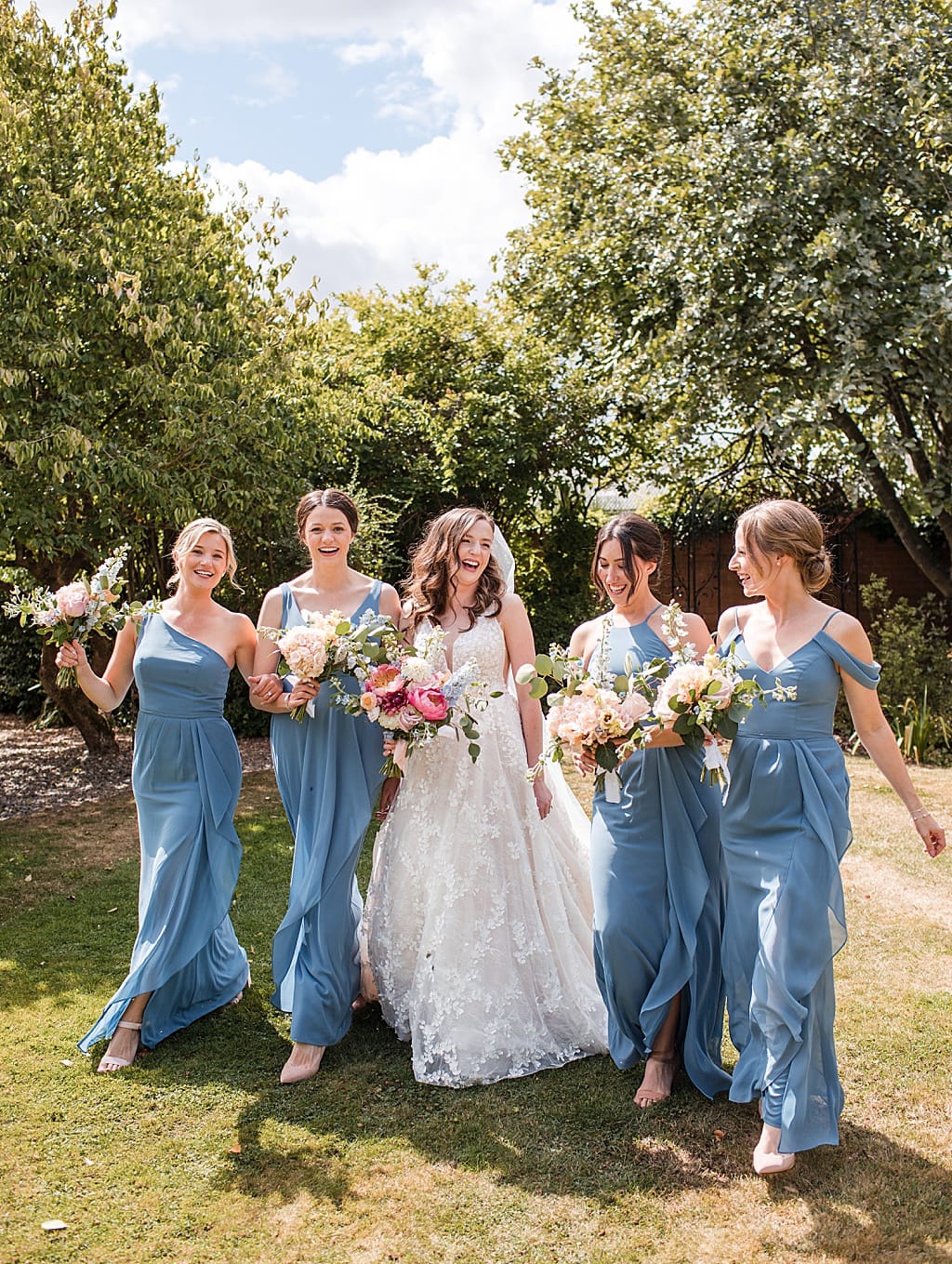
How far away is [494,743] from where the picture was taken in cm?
454

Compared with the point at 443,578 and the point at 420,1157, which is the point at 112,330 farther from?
the point at 420,1157

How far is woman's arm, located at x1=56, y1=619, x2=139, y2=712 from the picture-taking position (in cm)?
461

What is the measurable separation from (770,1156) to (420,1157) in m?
1.15

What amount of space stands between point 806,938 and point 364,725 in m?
1.96

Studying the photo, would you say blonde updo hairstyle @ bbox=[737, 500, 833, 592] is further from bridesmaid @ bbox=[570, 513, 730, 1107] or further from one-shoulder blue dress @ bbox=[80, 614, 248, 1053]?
one-shoulder blue dress @ bbox=[80, 614, 248, 1053]

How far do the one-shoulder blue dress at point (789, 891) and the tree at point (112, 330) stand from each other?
6.29 metres

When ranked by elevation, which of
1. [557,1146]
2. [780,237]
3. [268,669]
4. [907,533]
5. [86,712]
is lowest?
[557,1146]

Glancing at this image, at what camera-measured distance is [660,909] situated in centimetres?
402

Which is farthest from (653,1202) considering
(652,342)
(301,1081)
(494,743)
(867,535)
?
(867,535)

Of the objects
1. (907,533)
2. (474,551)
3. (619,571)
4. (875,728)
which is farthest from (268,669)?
(907,533)

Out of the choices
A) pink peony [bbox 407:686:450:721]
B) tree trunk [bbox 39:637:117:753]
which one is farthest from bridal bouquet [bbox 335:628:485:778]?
tree trunk [bbox 39:637:117:753]

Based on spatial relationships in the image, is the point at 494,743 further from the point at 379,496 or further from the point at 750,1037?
the point at 379,496

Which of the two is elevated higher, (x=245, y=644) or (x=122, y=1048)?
(x=245, y=644)

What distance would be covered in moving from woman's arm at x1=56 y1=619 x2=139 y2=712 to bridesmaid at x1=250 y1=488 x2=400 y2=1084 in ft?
1.91
